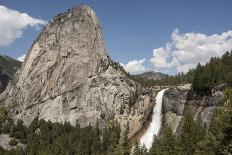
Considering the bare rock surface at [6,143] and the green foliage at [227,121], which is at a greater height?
the green foliage at [227,121]

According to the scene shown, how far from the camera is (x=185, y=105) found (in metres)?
167

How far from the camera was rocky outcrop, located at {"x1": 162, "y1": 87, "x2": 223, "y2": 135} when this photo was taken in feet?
502

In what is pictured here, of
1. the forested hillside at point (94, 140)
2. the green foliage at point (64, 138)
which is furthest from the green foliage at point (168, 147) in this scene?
the green foliage at point (64, 138)

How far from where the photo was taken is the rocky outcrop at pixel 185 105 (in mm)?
153000

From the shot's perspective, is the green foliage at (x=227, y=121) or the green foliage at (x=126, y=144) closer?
the green foliage at (x=227, y=121)

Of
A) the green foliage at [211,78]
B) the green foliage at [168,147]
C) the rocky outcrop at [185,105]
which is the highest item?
the green foliage at [211,78]

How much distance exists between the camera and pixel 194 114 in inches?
6299

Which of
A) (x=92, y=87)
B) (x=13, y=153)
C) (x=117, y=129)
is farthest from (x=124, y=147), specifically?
(x=92, y=87)

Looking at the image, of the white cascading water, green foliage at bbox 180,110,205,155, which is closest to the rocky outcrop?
the white cascading water

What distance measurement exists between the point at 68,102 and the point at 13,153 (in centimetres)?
5298

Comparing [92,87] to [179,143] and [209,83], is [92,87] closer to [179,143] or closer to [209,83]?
[209,83]

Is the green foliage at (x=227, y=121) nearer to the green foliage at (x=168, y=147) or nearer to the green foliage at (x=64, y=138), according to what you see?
the green foliage at (x=168, y=147)

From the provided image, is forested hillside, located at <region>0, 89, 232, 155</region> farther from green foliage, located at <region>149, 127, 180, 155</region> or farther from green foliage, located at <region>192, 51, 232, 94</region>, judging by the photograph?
green foliage, located at <region>192, 51, 232, 94</region>

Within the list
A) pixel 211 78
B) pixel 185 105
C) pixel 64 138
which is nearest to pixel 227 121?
pixel 211 78
